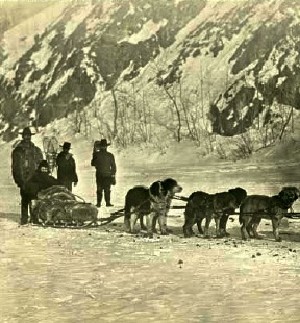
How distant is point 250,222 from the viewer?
6641mm

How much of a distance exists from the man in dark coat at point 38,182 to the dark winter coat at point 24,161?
15 centimetres

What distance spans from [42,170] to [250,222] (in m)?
2.82

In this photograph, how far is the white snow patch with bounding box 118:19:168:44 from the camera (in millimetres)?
8423

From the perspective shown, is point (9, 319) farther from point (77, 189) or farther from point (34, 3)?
point (77, 189)

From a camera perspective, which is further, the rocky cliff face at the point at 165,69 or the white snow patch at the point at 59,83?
the white snow patch at the point at 59,83

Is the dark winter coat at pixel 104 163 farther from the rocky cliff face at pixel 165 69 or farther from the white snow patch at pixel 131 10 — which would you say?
the white snow patch at pixel 131 10

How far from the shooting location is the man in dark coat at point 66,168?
8789 millimetres

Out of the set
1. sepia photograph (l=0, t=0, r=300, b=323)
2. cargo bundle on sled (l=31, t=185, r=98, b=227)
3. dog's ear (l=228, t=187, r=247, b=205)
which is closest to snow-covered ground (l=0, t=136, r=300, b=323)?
sepia photograph (l=0, t=0, r=300, b=323)

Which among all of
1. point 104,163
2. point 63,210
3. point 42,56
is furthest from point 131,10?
point 104,163

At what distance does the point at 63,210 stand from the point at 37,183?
0.63 meters

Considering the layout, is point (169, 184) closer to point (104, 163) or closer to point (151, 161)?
point (104, 163)

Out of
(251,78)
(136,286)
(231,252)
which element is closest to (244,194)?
(231,252)

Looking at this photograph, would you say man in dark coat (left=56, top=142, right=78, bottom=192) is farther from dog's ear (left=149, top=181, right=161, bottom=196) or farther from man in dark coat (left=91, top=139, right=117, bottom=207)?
dog's ear (left=149, top=181, right=161, bottom=196)

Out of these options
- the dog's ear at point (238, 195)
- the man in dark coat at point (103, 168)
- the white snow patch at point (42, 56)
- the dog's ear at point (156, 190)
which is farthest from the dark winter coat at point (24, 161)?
the dog's ear at point (238, 195)
